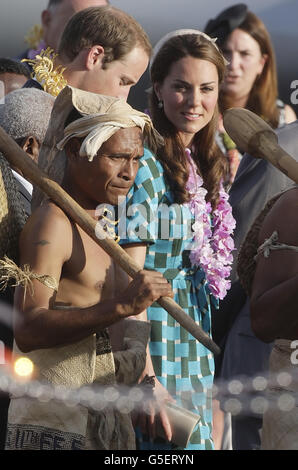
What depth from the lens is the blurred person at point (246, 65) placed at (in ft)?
16.3

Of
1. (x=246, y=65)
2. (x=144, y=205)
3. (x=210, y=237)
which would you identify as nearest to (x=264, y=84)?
(x=246, y=65)

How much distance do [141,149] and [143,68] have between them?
102cm

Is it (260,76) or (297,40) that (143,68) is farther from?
(297,40)

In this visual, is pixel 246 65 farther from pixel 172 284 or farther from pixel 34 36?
pixel 172 284

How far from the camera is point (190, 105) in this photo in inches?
146

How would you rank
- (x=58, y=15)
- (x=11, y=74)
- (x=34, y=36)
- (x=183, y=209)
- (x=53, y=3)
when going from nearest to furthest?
(x=183, y=209) → (x=11, y=74) → (x=58, y=15) → (x=53, y=3) → (x=34, y=36)

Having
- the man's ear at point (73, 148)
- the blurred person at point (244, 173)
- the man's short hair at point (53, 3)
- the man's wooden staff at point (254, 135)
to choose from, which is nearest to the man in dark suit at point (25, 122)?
the man's ear at point (73, 148)

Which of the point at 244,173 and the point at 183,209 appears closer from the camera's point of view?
the point at 183,209

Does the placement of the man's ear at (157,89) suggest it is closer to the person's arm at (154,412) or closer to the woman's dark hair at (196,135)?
the woman's dark hair at (196,135)

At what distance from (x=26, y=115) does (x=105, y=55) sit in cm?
60

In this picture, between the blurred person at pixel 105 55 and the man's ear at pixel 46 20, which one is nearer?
the blurred person at pixel 105 55

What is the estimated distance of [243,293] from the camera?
433 cm

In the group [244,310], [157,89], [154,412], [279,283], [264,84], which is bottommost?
[154,412]

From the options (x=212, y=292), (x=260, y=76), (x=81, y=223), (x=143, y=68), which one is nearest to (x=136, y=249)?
(x=212, y=292)
